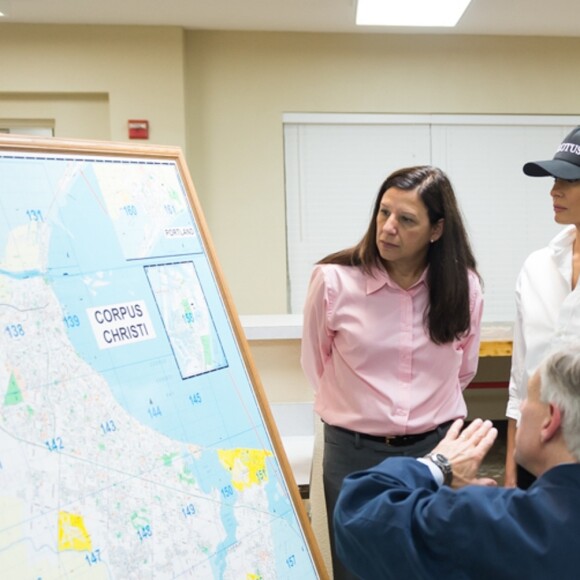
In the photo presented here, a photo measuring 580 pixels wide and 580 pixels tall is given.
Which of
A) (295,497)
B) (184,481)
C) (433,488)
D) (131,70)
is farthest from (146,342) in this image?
(131,70)

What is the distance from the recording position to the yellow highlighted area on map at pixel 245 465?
96 cm

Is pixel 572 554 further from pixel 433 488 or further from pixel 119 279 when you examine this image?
pixel 119 279

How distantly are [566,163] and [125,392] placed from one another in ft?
4.12

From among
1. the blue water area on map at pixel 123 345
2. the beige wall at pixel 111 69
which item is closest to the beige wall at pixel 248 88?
the beige wall at pixel 111 69

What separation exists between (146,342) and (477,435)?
60 centimetres

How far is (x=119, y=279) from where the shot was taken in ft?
3.00

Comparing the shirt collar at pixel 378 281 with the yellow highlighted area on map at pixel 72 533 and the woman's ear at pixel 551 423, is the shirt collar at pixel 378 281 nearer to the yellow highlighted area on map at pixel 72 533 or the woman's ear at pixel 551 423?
the woman's ear at pixel 551 423

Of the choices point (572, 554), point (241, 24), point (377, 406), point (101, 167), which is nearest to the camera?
point (572, 554)

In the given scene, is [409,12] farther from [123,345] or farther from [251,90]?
[123,345]

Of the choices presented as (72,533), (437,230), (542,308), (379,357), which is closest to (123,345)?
(72,533)

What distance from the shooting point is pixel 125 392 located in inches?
33.7

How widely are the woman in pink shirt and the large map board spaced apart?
46cm

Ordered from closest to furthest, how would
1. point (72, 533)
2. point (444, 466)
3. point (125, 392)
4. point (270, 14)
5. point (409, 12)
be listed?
point (72, 533), point (125, 392), point (444, 466), point (409, 12), point (270, 14)

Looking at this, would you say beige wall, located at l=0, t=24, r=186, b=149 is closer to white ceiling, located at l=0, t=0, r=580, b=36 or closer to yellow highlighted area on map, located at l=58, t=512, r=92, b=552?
white ceiling, located at l=0, t=0, r=580, b=36
